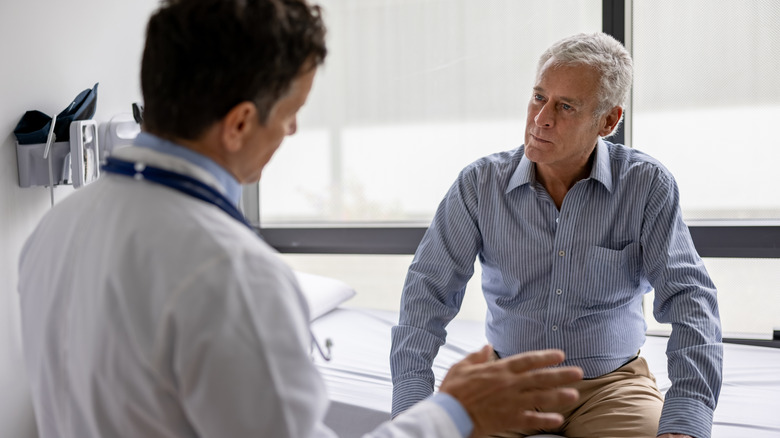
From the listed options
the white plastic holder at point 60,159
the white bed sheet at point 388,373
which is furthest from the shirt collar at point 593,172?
the white plastic holder at point 60,159

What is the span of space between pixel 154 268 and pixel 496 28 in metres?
2.32

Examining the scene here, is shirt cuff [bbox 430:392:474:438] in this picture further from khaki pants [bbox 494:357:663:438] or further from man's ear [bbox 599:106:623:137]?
man's ear [bbox 599:106:623:137]

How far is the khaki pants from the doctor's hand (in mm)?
703

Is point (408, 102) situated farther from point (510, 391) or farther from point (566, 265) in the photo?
point (510, 391)

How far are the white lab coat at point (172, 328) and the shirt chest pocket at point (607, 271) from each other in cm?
108

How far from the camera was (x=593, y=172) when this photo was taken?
5.76 ft

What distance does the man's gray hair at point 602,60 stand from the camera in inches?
69.1

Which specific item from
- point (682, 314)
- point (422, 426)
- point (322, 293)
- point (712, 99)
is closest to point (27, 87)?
point (322, 293)

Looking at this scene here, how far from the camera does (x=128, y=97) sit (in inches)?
99.4

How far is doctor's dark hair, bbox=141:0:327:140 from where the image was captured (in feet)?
2.62

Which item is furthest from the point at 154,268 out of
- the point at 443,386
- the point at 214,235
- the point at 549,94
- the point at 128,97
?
the point at 128,97

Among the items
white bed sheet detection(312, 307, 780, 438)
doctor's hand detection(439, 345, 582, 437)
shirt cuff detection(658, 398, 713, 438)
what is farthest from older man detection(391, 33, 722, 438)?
doctor's hand detection(439, 345, 582, 437)

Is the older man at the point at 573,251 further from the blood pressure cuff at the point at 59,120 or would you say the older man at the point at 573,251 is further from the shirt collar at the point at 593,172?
the blood pressure cuff at the point at 59,120

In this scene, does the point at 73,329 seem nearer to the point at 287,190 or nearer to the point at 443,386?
the point at 443,386
